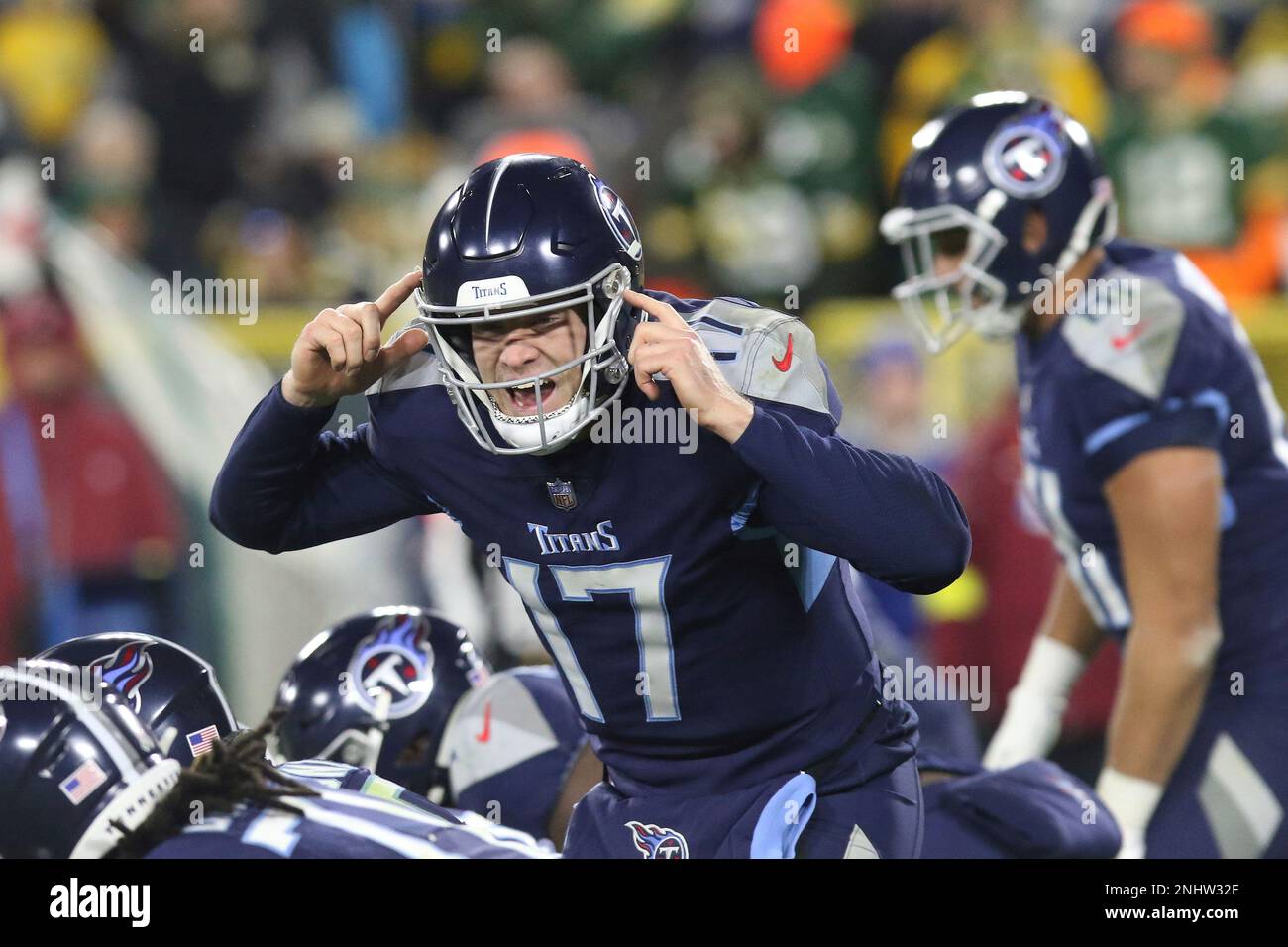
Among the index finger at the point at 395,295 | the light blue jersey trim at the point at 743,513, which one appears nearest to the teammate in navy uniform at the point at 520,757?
the light blue jersey trim at the point at 743,513

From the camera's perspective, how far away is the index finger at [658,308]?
2.65 m

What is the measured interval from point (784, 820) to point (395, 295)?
43.7 inches

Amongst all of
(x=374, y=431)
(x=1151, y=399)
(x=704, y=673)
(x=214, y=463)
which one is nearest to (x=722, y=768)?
(x=704, y=673)

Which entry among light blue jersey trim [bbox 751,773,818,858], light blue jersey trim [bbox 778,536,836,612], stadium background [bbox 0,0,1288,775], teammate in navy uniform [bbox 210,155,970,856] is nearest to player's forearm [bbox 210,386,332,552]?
teammate in navy uniform [bbox 210,155,970,856]

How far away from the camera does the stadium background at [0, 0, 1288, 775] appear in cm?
647

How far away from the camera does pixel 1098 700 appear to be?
5762 millimetres

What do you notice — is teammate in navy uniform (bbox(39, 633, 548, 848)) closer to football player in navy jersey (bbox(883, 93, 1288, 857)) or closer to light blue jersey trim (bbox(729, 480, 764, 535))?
light blue jersey trim (bbox(729, 480, 764, 535))

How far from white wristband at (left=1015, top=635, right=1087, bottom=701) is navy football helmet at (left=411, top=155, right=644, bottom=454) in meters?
1.87

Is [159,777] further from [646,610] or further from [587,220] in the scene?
[587,220]

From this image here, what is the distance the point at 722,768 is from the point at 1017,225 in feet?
5.64

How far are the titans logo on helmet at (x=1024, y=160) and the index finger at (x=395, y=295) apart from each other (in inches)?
65.0

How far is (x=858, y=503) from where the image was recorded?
2.58 meters

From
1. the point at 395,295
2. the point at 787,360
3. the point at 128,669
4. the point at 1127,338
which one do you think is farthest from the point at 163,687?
the point at 1127,338

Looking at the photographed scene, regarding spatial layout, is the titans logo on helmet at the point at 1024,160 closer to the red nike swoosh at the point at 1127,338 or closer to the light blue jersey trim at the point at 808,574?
the red nike swoosh at the point at 1127,338
